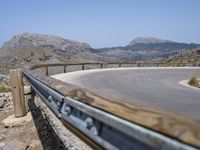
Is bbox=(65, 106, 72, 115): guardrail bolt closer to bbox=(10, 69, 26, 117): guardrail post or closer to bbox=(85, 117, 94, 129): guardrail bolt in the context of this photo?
bbox=(85, 117, 94, 129): guardrail bolt

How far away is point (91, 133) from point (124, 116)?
0.70 meters

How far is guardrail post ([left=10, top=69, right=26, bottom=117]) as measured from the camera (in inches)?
372

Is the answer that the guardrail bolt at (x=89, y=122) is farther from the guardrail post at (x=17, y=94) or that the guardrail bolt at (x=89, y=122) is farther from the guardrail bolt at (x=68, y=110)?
the guardrail post at (x=17, y=94)

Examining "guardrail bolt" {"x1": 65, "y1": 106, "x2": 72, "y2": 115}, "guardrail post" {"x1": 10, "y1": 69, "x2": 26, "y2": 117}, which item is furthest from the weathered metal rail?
"guardrail post" {"x1": 10, "y1": 69, "x2": 26, "y2": 117}

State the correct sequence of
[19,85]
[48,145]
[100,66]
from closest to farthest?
[48,145], [19,85], [100,66]

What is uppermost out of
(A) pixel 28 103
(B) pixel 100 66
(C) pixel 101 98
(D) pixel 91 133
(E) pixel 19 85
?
(C) pixel 101 98

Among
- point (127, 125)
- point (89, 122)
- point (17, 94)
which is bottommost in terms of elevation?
point (17, 94)

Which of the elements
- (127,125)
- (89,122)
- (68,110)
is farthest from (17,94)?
(127,125)

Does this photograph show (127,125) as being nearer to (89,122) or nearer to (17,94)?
(89,122)

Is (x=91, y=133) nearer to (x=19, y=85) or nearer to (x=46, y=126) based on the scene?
(x=46, y=126)

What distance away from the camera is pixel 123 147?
2322mm

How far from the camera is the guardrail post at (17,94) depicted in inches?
372

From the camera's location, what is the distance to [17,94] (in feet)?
31.3

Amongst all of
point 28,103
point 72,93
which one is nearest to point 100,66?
point 28,103
